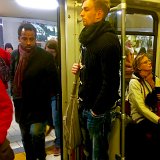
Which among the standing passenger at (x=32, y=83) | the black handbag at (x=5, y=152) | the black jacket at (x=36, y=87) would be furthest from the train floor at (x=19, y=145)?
the black handbag at (x=5, y=152)

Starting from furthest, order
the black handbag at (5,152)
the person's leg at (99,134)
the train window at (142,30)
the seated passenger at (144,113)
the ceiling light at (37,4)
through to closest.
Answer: the ceiling light at (37,4) < the train window at (142,30) < the seated passenger at (144,113) < the person's leg at (99,134) < the black handbag at (5,152)

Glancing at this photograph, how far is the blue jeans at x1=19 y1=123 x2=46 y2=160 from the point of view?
2.12 metres

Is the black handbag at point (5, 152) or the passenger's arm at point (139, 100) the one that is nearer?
the black handbag at point (5, 152)

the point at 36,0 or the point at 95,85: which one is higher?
the point at 36,0

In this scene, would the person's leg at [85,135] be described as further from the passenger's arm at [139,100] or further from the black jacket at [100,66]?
the passenger's arm at [139,100]

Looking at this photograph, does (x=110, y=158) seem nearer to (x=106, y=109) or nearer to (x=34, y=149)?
(x=106, y=109)

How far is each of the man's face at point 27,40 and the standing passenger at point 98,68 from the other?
22.3 inches

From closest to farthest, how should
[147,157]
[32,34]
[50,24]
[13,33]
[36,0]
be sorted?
[32,34]
[147,157]
[36,0]
[50,24]
[13,33]

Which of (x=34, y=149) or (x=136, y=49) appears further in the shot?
(x=136, y=49)

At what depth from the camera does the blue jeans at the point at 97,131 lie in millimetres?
1626

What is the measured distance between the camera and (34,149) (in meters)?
2.26

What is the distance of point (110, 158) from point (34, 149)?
0.78m

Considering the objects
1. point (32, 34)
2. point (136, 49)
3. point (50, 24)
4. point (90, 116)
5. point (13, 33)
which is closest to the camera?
point (90, 116)

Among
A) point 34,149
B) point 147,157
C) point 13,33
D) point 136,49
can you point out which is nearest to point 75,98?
point 34,149
